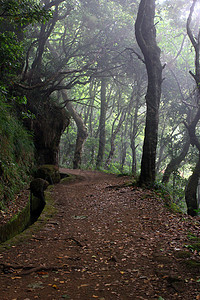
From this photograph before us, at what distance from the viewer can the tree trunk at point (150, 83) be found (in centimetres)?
930

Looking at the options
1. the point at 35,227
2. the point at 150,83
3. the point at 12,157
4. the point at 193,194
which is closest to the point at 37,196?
the point at 12,157

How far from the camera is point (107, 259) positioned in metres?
4.05

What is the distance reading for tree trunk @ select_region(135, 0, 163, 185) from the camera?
30.5 feet

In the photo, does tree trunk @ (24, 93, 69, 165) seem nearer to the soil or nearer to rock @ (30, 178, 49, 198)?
rock @ (30, 178, 49, 198)

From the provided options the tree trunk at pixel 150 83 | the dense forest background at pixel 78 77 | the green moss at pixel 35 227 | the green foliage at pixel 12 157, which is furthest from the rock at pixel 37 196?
the tree trunk at pixel 150 83

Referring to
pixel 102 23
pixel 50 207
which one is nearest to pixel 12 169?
pixel 50 207

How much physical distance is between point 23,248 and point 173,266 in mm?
2653

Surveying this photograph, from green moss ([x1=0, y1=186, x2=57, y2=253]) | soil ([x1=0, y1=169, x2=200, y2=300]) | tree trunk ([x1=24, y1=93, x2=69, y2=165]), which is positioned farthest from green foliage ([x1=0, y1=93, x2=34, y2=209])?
soil ([x1=0, y1=169, x2=200, y2=300])

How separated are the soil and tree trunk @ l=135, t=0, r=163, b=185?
2598mm

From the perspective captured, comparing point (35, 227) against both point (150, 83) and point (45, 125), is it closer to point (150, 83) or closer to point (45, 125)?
point (150, 83)

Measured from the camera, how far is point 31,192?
28.0 ft

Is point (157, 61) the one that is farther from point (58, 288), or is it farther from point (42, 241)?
point (58, 288)

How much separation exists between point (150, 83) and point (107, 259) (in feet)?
24.2

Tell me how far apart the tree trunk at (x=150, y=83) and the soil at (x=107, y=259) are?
2.60 meters
